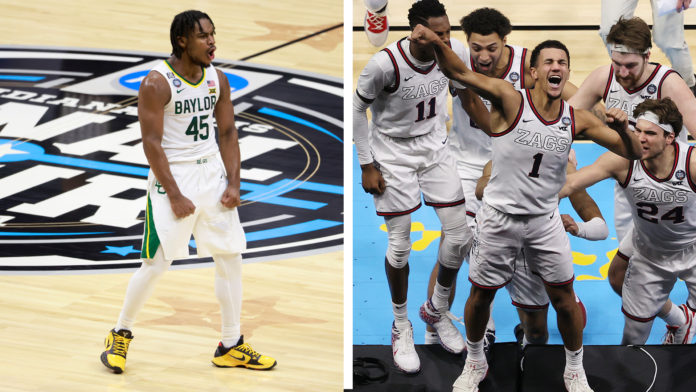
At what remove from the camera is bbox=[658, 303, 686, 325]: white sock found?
5.78m

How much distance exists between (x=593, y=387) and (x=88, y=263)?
3.70 m

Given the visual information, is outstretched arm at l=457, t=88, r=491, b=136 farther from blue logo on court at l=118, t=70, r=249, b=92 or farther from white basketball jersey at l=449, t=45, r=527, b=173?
blue logo on court at l=118, t=70, r=249, b=92

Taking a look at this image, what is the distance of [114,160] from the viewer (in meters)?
9.02

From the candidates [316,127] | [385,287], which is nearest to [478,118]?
[385,287]

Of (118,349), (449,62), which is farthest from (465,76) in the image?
(118,349)

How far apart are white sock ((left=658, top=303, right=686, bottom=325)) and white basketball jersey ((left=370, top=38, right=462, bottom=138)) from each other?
5.41 feet

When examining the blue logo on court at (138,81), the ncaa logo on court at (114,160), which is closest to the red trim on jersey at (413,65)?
the ncaa logo on court at (114,160)

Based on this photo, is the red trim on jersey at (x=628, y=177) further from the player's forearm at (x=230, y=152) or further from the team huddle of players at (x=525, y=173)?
the player's forearm at (x=230, y=152)

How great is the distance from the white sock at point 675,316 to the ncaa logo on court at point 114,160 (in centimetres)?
261

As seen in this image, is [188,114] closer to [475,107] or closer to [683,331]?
[475,107]

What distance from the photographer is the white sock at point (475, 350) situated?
198 inches

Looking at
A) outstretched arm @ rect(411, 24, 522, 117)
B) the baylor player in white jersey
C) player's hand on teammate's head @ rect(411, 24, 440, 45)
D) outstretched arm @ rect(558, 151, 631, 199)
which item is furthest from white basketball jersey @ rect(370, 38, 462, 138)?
the baylor player in white jersey

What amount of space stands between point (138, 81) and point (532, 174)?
704 centimetres

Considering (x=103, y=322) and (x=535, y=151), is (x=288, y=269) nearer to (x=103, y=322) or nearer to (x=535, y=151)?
(x=103, y=322)
